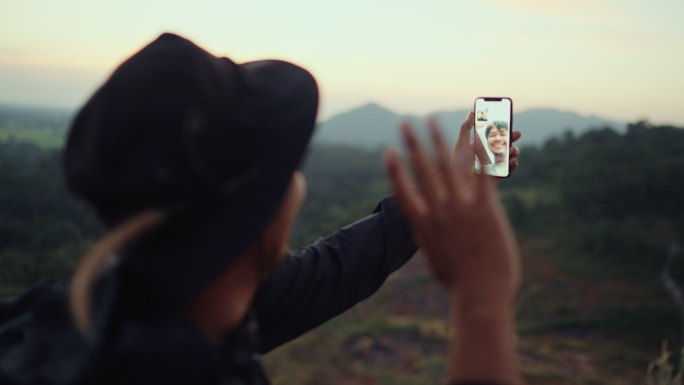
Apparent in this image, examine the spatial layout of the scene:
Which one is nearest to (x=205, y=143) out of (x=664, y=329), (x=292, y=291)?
(x=292, y=291)

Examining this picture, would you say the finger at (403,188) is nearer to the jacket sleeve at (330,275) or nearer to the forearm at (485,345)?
the forearm at (485,345)

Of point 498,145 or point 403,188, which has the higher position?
point 403,188

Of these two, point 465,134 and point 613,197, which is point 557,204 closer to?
point 613,197

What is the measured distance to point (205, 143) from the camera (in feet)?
3.05

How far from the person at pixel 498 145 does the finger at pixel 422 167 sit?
30.5 inches

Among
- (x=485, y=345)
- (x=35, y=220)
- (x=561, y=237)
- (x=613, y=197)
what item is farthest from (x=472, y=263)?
(x=613, y=197)

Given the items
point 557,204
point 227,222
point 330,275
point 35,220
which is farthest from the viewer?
point 557,204

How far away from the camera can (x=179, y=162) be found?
909 mm

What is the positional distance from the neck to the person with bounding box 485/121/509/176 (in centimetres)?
79

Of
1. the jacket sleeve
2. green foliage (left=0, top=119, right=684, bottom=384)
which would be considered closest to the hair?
the jacket sleeve

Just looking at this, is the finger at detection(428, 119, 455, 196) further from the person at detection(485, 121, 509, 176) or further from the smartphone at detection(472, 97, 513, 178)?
the person at detection(485, 121, 509, 176)

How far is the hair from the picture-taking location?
0.88 m

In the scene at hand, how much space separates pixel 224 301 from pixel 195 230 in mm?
161

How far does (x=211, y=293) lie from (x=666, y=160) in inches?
1253
